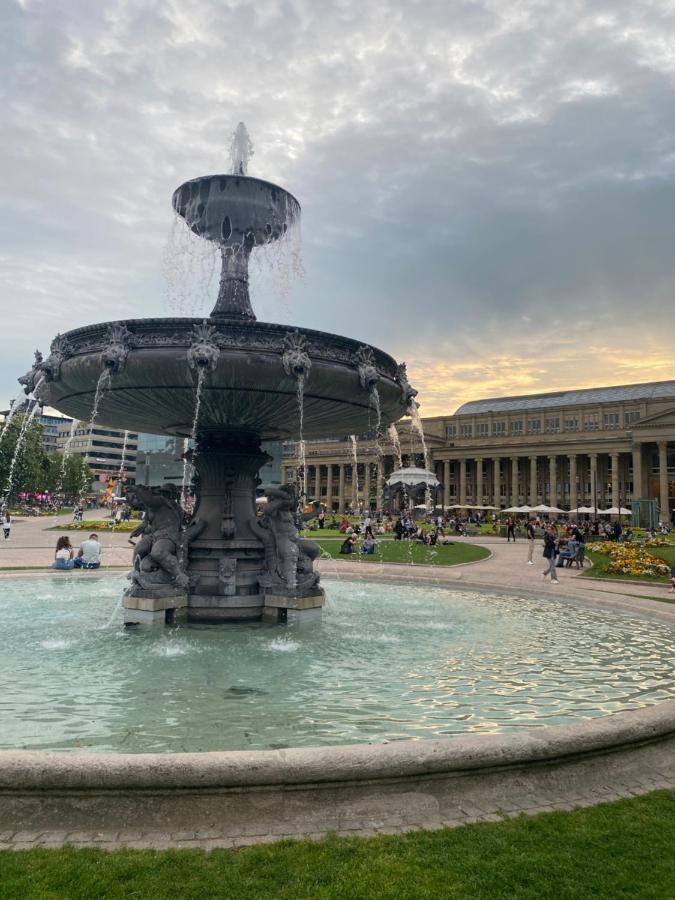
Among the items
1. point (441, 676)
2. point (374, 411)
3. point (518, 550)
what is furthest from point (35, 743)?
point (518, 550)

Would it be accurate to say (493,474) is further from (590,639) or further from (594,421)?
(590,639)

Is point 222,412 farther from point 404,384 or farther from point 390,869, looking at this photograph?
point 390,869

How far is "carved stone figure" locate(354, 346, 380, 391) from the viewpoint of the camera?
10398mm

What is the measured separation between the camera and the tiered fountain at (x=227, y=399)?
957 centimetres

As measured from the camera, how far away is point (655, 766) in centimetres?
534

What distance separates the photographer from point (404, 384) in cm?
1215

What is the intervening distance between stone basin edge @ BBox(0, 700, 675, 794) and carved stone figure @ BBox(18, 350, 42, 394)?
7.46 meters

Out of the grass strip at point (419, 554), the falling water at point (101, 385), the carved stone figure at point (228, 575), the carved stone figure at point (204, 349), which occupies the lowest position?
the grass strip at point (419, 554)

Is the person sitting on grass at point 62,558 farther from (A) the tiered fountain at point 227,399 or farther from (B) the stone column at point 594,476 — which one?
(B) the stone column at point 594,476

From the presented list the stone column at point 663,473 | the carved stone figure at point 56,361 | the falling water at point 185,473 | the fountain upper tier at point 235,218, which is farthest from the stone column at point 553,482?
the carved stone figure at point 56,361

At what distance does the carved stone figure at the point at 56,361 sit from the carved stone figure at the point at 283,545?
4.14 meters

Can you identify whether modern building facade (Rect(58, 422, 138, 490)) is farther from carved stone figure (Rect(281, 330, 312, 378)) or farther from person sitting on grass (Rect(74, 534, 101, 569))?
carved stone figure (Rect(281, 330, 312, 378))

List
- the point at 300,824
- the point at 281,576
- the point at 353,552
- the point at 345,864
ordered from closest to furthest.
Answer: the point at 345,864 < the point at 300,824 < the point at 281,576 < the point at 353,552

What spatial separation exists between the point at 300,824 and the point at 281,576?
7375 millimetres
